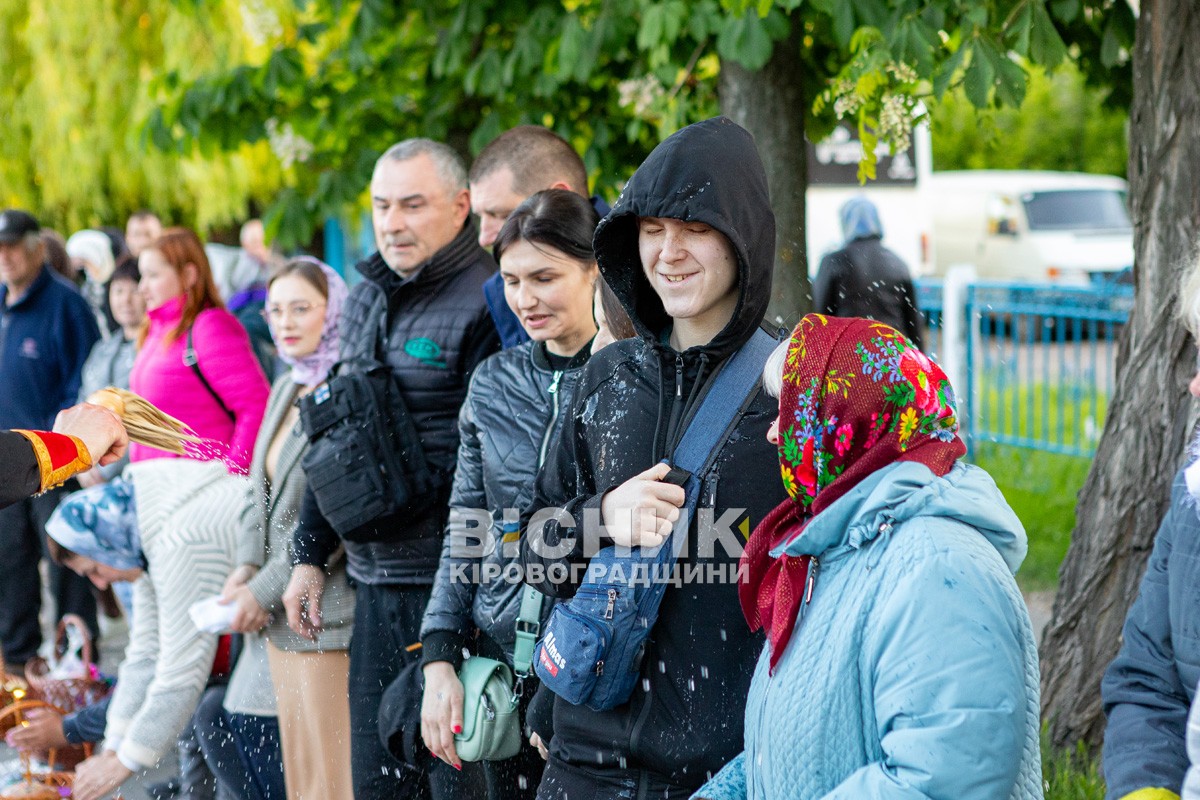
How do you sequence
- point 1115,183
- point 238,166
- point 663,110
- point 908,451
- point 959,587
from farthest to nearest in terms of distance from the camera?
point 1115,183, point 238,166, point 663,110, point 908,451, point 959,587

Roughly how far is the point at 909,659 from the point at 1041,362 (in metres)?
9.01

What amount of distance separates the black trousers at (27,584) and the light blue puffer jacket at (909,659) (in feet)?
19.6

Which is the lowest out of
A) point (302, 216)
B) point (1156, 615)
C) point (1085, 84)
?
point (1156, 615)

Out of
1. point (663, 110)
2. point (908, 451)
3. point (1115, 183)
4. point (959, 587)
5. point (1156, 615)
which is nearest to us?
point (959, 587)

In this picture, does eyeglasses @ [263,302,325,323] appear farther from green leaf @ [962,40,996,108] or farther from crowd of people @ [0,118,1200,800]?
green leaf @ [962,40,996,108]

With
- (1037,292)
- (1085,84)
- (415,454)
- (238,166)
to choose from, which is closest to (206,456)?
(415,454)

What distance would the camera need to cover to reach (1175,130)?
165 inches


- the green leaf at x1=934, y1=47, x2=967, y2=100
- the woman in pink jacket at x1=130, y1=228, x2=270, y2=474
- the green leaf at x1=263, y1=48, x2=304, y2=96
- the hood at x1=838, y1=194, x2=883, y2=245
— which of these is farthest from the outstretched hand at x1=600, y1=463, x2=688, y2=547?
the hood at x1=838, y1=194, x2=883, y2=245

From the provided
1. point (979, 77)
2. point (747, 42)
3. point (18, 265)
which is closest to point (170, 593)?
point (747, 42)

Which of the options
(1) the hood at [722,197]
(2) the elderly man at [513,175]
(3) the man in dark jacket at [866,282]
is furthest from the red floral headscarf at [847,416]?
(3) the man in dark jacket at [866,282]

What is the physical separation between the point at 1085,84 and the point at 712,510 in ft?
15.0

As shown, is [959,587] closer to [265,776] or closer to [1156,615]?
[1156,615]

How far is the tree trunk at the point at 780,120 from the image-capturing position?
5.47 metres

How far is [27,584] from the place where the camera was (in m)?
7.34
